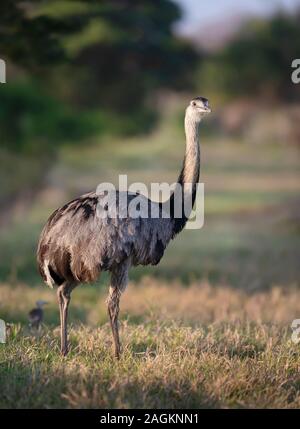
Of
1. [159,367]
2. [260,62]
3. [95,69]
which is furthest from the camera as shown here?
→ [260,62]

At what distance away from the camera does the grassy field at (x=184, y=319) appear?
195 inches

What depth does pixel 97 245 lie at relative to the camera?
18.5 feet

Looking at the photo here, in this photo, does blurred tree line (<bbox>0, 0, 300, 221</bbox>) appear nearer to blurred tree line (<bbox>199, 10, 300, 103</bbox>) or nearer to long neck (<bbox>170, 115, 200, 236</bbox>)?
blurred tree line (<bbox>199, 10, 300, 103</bbox>)

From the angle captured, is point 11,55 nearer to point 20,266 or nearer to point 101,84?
point 20,266

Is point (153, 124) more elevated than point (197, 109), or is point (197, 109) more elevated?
point (153, 124)

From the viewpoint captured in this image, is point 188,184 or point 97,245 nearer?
point 97,245

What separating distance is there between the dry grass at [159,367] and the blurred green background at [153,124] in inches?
179

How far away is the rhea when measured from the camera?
18.6 feet

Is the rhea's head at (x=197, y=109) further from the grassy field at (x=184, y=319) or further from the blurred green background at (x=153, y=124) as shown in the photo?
the blurred green background at (x=153, y=124)

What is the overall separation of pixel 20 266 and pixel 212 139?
2325 centimetres

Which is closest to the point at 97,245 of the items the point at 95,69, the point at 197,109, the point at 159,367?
the point at 159,367

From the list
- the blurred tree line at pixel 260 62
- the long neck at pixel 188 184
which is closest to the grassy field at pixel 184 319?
the long neck at pixel 188 184

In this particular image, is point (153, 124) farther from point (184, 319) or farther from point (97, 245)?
point (97, 245)

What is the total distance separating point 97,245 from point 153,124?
23.3 meters
